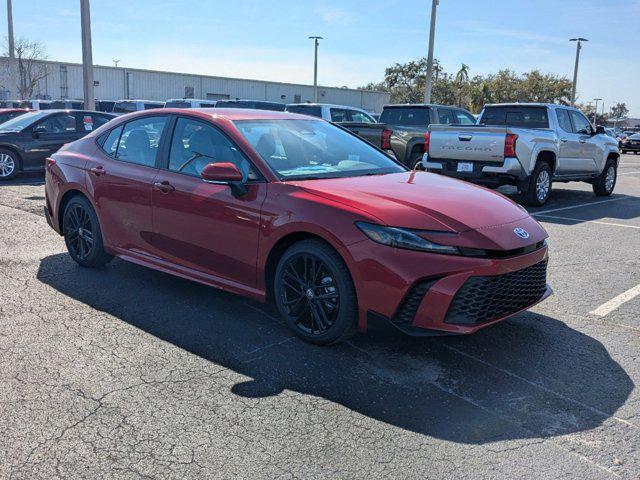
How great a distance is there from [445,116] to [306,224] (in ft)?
40.6

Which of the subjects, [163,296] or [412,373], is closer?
[412,373]

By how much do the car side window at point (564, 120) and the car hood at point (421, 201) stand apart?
8324 millimetres

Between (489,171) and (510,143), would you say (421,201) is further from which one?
(489,171)

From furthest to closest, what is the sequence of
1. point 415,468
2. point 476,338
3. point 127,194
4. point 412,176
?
point 127,194 < point 412,176 < point 476,338 < point 415,468

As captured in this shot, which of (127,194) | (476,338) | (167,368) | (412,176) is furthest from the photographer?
(127,194)

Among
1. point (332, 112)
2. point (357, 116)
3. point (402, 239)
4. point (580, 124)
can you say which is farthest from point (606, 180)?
point (402, 239)

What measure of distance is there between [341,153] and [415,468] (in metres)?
2.86

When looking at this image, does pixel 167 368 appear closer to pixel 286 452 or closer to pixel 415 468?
pixel 286 452

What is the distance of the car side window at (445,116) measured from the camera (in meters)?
15.4

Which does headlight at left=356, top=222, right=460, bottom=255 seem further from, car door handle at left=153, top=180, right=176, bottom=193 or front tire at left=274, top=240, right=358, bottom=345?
car door handle at left=153, top=180, right=176, bottom=193

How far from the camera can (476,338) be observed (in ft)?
14.5

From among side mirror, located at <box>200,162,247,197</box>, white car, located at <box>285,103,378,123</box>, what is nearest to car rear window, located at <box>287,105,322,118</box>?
white car, located at <box>285,103,378,123</box>

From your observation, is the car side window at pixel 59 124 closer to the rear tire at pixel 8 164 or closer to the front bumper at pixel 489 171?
the rear tire at pixel 8 164

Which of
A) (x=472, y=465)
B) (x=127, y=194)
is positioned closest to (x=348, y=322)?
(x=472, y=465)
